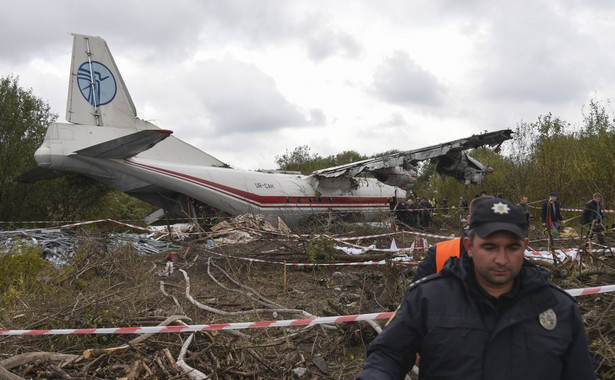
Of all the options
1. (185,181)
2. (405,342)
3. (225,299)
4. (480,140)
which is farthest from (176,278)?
(480,140)

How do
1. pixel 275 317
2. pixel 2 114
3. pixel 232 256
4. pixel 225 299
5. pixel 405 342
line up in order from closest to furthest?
pixel 405 342, pixel 275 317, pixel 225 299, pixel 232 256, pixel 2 114

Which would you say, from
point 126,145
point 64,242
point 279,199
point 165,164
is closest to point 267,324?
point 64,242

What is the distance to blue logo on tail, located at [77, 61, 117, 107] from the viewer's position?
13.6 metres

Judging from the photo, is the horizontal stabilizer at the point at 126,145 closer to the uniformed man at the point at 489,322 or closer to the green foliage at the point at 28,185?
the green foliage at the point at 28,185

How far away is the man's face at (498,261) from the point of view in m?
1.89

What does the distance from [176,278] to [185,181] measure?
6137 mm

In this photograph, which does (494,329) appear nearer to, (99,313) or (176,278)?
(99,313)

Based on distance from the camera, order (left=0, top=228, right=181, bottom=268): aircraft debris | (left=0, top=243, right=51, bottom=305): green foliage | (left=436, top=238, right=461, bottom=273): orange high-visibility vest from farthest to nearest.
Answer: (left=0, top=228, right=181, bottom=268): aircraft debris
(left=0, top=243, right=51, bottom=305): green foliage
(left=436, top=238, right=461, bottom=273): orange high-visibility vest

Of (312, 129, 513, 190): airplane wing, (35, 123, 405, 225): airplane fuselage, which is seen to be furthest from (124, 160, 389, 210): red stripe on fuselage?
(312, 129, 513, 190): airplane wing

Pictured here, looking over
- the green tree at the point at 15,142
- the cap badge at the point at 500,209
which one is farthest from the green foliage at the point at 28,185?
the cap badge at the point at 500,209

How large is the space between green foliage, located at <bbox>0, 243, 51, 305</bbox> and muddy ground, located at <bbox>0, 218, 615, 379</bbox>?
0.30m

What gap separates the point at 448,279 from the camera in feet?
6.54

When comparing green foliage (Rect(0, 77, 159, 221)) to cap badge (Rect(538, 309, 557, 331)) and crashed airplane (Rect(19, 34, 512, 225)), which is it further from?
cap badge (Rect(538, 309, 557, 331))

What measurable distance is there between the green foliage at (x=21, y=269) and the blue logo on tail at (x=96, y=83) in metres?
6.00
